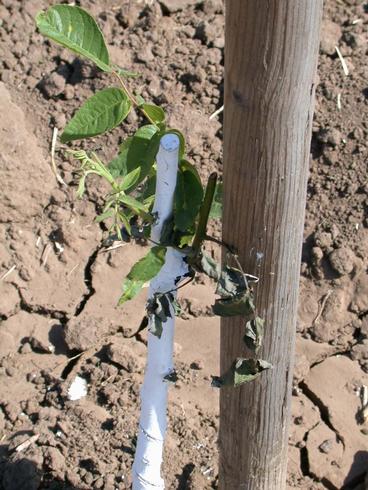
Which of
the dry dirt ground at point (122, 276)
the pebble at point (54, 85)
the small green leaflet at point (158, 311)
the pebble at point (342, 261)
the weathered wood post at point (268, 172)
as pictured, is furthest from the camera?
the pebble at point (54, 85)

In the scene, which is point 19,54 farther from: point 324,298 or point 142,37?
point 324,298

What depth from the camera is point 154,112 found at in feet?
4.38

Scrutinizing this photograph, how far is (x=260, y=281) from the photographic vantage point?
1.43 m

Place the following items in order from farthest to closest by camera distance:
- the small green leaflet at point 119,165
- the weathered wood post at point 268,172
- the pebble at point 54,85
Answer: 1. the pebble at point 54,85
2. the small green leaflet at point 119,165
3. the weathered wood post at point 268,172

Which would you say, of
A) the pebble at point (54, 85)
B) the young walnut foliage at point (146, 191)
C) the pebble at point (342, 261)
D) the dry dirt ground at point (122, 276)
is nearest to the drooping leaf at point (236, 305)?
the young walnut foliage at point (146, 191)

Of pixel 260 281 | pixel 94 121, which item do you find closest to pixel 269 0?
pixel 94 121

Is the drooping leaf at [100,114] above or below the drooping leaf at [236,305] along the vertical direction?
above

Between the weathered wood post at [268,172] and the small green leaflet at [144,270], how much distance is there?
0.45 feet

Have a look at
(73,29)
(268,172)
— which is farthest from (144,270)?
(73,29)

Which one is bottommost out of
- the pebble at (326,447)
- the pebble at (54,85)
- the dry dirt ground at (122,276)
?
the pebble at (326,447)

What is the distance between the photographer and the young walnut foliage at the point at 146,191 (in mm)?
1251

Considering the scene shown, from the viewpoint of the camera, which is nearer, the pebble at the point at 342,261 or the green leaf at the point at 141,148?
the green leaf at the point at 141,148

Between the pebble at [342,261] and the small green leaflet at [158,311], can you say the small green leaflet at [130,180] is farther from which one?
the pebble at [342,261]

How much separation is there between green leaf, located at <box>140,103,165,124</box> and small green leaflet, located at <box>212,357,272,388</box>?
18.7 inches
